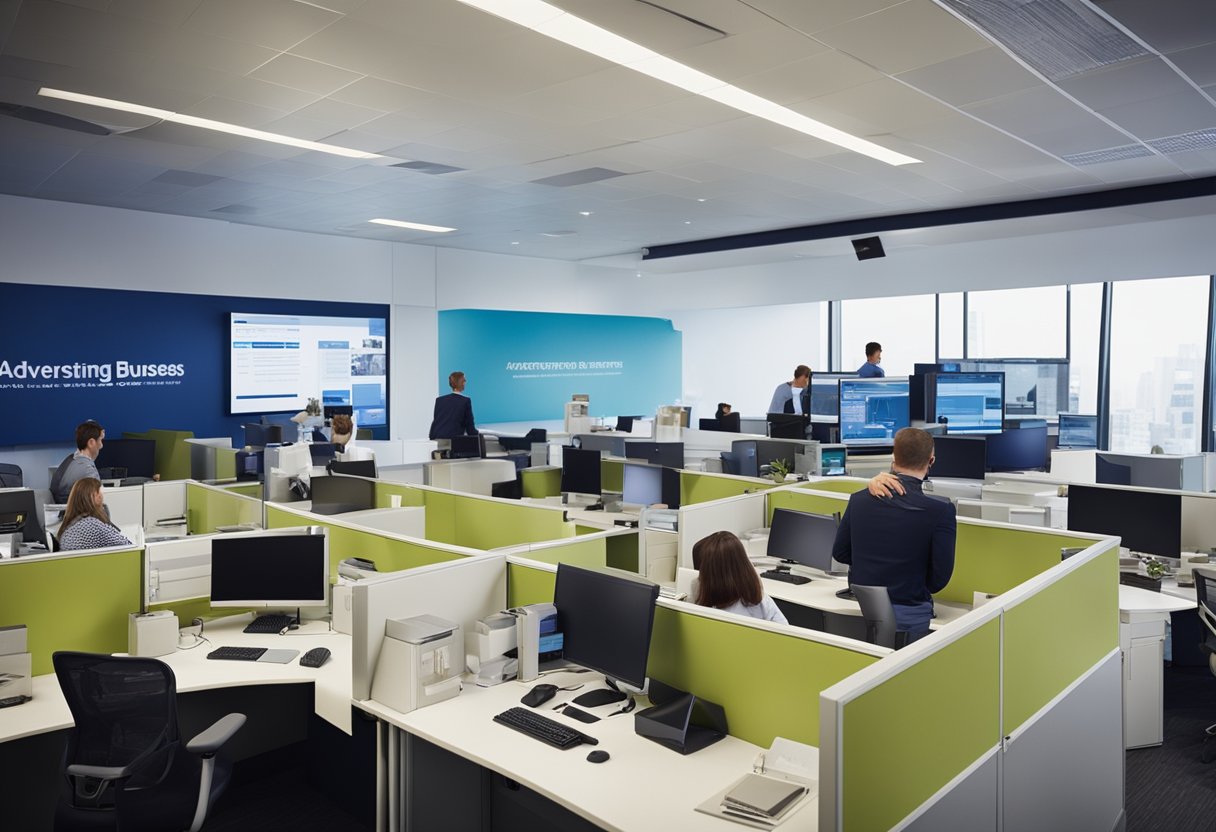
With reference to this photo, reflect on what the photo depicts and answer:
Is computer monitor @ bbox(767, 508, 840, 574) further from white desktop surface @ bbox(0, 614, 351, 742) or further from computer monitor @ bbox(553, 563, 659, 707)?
white desktop surface @ bbox(0, 614, 351, 742)

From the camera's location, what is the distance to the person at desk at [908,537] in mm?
3324

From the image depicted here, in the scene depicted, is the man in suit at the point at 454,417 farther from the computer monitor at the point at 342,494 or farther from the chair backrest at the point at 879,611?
the chair backrest at the point at 879,611

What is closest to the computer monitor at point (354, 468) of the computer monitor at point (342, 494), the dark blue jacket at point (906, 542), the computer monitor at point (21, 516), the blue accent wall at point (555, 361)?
the computer monitor at point (342, 494)

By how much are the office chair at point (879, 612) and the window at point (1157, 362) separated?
736 centimetres

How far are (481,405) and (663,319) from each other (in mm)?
3720

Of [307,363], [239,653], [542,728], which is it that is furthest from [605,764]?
[307,363]

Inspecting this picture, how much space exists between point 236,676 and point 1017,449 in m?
5.02

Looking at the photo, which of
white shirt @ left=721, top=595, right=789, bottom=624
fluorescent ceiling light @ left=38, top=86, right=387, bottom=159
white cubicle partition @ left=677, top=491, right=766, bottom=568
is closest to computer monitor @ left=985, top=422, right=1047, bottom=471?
white cubicle partition @ left=677, top=491, right=766, bottom=568

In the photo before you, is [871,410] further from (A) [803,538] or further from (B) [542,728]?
(B) [542,728]

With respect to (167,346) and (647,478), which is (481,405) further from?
(647,478)

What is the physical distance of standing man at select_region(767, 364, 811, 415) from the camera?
8.48 metres

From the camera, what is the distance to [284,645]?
359 centimetres

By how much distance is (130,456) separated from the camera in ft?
24.7

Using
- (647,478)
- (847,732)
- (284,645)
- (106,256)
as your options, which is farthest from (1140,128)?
(106,256)
